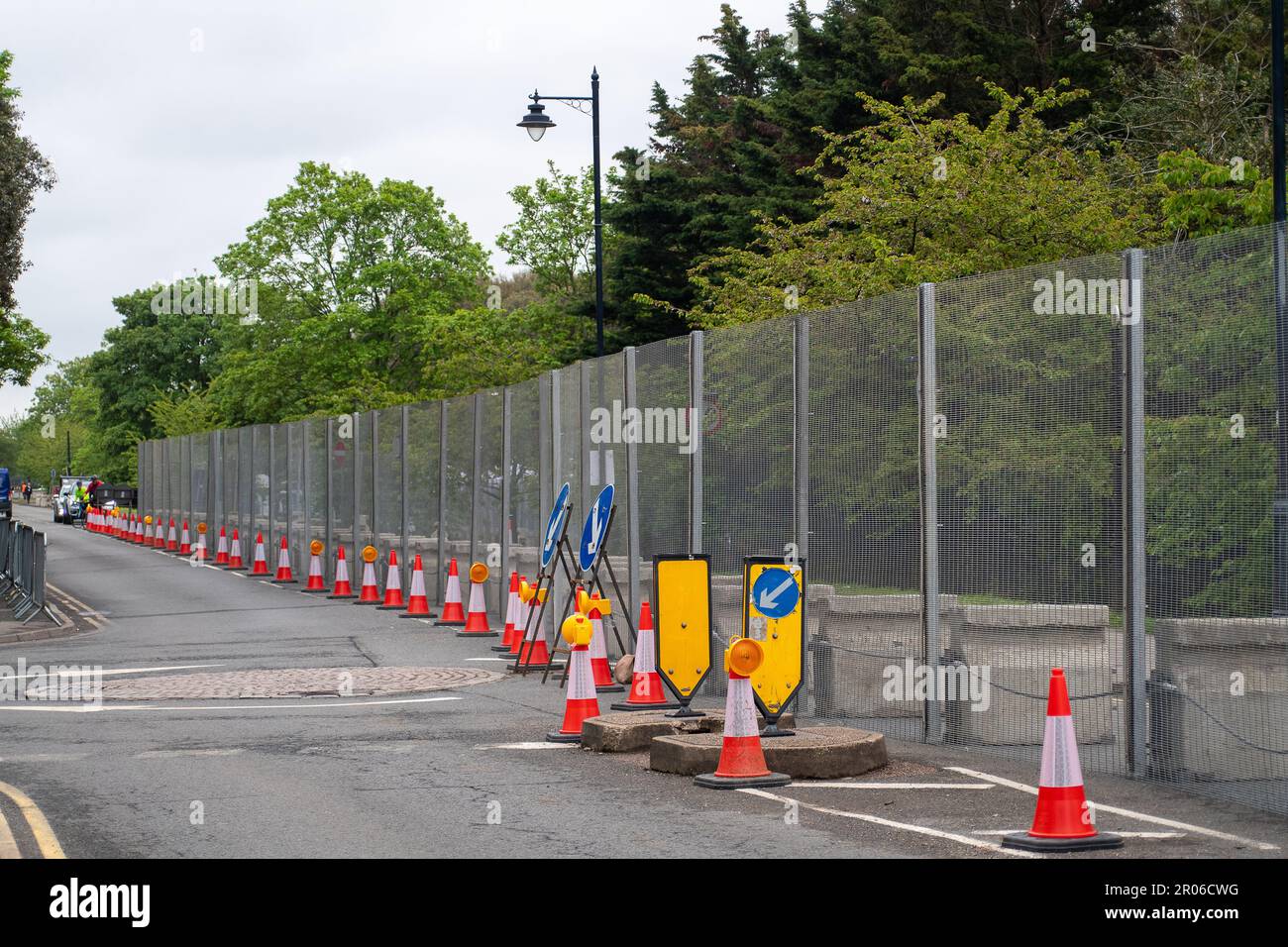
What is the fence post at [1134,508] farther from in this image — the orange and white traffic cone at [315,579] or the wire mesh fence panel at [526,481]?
the orange and white traffic cone at [315,579]

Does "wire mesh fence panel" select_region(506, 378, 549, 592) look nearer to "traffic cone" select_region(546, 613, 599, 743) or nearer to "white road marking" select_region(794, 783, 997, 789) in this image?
"traffic cone" select_region(546, 613, 599, 743)

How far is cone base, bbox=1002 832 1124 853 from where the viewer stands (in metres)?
8.25

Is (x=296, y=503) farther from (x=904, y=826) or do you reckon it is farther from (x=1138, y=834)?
(x=1138, y=834)

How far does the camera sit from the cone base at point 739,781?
34.5 ft

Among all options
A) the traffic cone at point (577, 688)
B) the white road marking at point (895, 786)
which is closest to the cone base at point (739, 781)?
the white road marking at point (895, 786)

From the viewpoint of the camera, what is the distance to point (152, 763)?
11805mm

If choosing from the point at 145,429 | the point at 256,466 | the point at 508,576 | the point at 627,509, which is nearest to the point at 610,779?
the point at 627,509

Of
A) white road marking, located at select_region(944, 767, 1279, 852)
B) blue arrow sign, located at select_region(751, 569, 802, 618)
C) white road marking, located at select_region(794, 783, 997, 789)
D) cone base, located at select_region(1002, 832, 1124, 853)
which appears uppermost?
blue arrow sign, located at select_region(751, 569, 802, 618)

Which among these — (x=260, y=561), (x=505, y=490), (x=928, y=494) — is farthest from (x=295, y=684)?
(x=260, y=561)

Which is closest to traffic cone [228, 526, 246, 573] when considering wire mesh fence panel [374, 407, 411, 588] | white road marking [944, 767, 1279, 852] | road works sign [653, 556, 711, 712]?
wire mesh fence panel [374, 407, 411, 588]

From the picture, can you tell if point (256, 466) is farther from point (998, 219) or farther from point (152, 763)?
point (152, 763)

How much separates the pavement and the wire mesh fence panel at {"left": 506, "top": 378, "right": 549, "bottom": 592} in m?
4.48

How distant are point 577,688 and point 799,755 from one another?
8.18 ft
